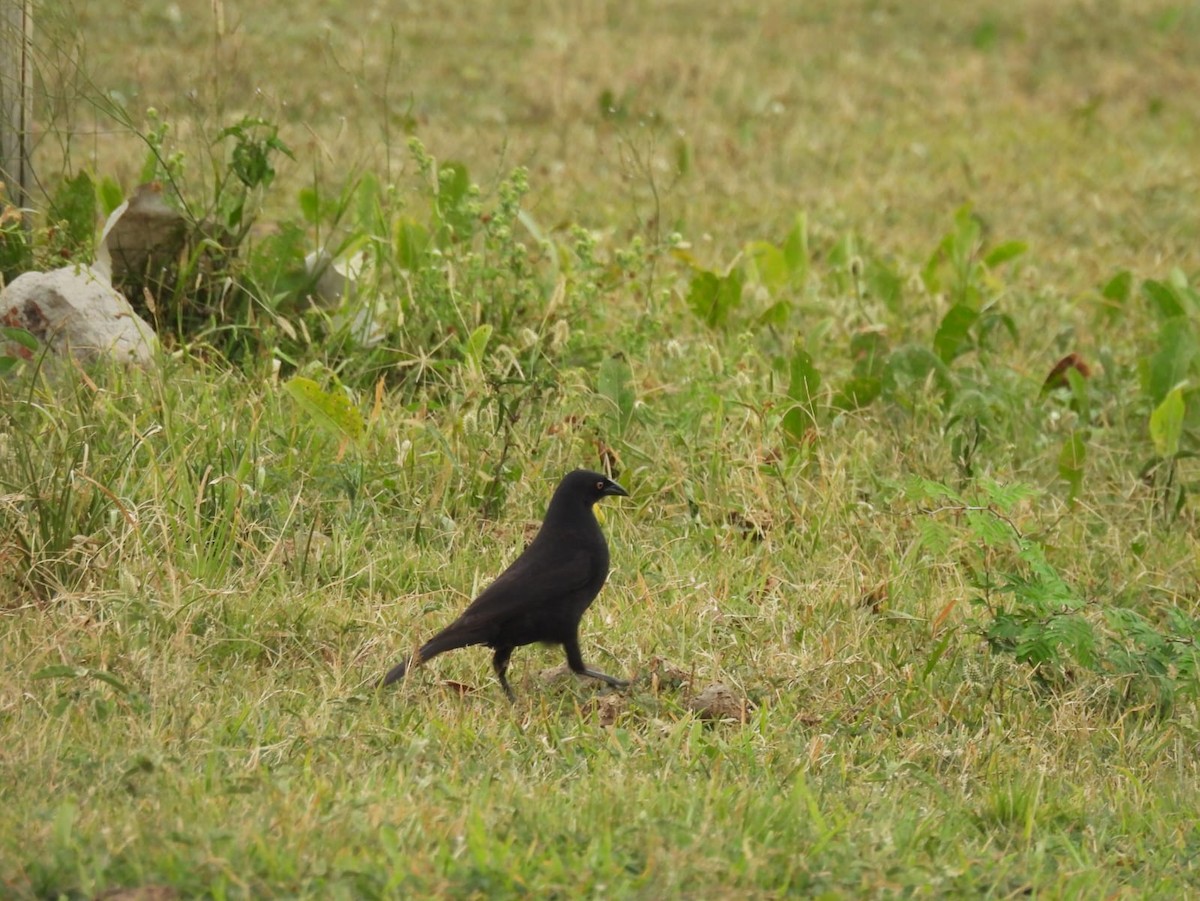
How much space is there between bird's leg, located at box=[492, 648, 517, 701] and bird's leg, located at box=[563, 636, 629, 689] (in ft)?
0.53

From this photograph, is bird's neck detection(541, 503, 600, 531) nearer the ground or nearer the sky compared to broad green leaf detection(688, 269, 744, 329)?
nearer the ground

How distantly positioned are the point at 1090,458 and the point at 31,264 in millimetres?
4209

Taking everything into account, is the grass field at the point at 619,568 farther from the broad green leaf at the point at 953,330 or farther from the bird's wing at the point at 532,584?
the bird's wing at the point at 532,584

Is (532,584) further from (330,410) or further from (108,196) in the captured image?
(108,196)

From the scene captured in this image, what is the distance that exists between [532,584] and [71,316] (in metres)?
2.24

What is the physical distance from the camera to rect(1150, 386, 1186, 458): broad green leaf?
5832 millimetres

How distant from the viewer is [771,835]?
3.13 m

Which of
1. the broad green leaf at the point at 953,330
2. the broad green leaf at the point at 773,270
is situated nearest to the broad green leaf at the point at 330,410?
the broad green leaf at the point at 953,330

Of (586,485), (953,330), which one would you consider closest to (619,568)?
(586,485)

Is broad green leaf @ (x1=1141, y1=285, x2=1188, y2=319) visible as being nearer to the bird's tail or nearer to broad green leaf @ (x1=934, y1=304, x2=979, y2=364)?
broad green leaf @ (x1=934, y1=304, x2=979, y2=364)

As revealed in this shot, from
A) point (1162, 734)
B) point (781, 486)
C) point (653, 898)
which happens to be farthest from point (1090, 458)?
point (653, 898)

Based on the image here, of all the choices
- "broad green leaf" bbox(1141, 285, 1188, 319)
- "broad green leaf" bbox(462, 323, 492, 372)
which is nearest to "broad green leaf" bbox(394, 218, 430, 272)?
"broad green leaf" bbox(462, 323, 492, 372)

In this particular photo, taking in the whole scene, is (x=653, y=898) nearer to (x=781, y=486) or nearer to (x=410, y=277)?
(x=781, y=486)

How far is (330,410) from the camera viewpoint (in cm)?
509
